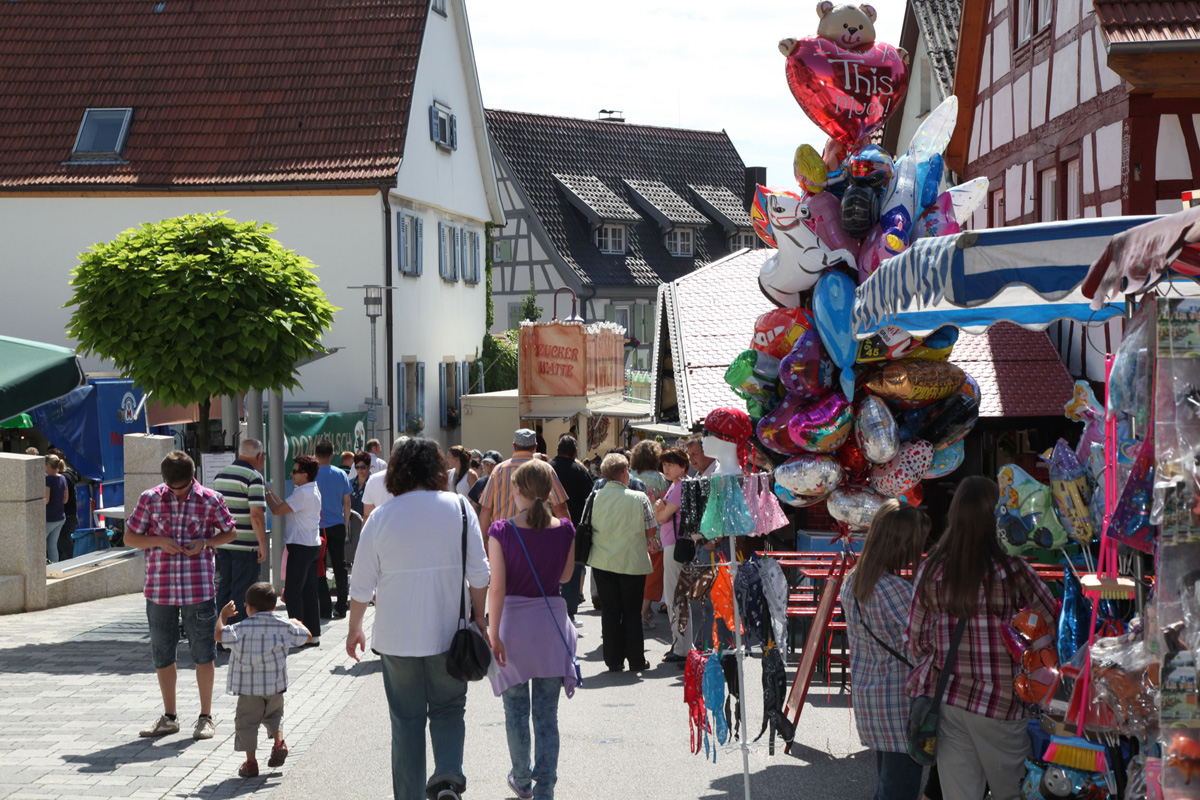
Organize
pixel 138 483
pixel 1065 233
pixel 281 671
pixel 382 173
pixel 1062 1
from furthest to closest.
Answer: pixel 382 173 → pixel 138 483 → pixel 1062 1 → pixel 281 671 → pixel 1065 233

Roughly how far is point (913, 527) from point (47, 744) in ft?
17.7

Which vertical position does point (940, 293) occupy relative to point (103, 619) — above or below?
above

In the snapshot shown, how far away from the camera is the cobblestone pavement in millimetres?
7633

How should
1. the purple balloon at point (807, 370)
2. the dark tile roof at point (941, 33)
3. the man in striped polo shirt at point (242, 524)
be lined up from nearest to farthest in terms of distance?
1. the purple balloon at point (807, 370)
2. the man in striped polo shirt at point (242, 524)
3. the dark tile roof at point (941, 33)

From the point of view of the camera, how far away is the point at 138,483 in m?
16.1

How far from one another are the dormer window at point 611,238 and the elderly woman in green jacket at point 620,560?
113 feet

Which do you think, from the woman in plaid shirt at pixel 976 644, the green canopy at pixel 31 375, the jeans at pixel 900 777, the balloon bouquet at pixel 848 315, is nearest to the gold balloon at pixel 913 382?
the balloon bouquet at pixel 848 315

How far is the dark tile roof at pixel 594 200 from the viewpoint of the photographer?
147 ft

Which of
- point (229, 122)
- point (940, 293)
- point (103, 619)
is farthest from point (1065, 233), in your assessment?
point (229, 122)

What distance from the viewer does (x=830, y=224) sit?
8.51 m

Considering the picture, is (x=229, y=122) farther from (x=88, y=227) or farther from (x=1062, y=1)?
(x=1062, y=1)

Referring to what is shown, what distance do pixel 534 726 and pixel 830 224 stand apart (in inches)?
135

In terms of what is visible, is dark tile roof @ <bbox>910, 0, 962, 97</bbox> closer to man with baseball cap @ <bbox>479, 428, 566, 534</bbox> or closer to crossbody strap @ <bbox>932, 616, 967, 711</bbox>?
man with baseball cap @ <bbox>479, 428, 566, 534</bbox>

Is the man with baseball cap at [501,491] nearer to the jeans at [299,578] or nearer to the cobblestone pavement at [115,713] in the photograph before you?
the cobblestone pavement at [115,713]
